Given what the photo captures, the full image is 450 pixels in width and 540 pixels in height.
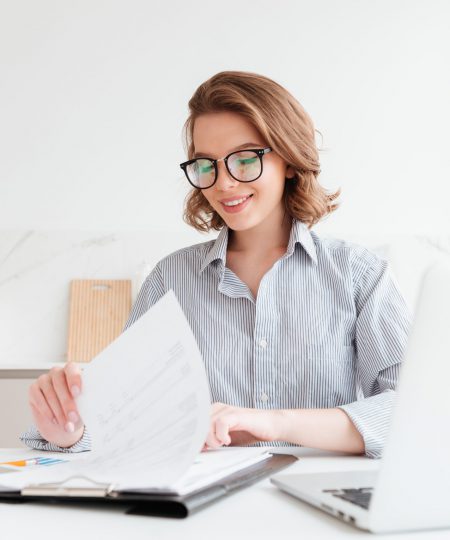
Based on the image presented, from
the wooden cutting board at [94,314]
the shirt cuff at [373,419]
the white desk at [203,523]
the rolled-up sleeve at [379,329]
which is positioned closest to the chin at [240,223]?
the rolled-up sleeve at [379,329]

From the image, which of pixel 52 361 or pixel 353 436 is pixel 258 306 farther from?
pixel 52 361

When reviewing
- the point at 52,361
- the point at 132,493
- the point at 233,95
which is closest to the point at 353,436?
the point at 132,493

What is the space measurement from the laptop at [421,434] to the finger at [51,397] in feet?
1.88

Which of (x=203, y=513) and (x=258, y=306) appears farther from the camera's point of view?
(x=258, y=306)

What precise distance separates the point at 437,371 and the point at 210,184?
3.19ft

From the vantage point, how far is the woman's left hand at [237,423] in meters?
1.08

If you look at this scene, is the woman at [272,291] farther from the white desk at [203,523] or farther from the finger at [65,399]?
the white desk at [203,523]

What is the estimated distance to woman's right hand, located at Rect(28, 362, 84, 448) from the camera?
3.46ft

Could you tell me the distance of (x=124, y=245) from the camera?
3418mm

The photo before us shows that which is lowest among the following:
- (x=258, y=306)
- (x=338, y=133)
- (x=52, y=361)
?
(x=52, y=361)

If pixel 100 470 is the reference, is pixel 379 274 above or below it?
above

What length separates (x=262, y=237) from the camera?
175cm

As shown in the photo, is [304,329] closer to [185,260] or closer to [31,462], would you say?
[185,260]

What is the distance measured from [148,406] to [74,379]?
236 millimetres
